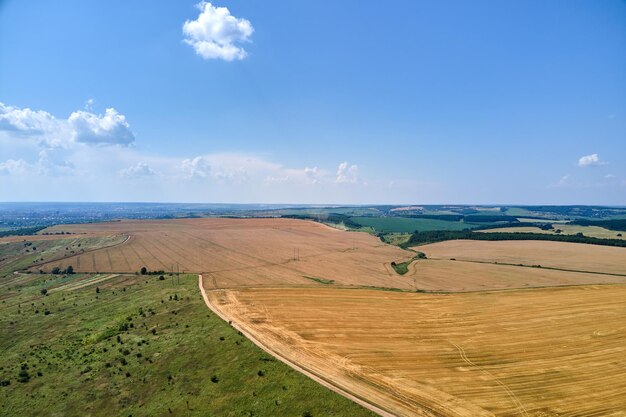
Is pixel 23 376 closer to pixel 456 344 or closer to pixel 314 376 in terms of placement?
pixel 314 376

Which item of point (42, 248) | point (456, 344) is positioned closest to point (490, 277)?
point (456, 344)

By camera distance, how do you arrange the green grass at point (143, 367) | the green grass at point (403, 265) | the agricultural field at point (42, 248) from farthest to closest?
the agricultural field at point (42, 248) → the green grass at point (403, 265) → the green grass at point (143, 367)

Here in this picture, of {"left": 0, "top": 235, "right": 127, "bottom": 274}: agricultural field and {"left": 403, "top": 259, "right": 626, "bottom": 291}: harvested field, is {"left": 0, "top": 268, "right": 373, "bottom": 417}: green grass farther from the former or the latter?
{"left": 403, "top": 259, "right": 626, "bottom": 291}: harvested field

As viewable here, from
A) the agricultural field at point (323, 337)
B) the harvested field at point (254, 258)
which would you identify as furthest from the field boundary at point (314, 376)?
the harvested field at point (254, 258)

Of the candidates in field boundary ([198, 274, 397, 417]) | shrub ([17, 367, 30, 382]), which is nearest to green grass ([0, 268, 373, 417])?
shrub ([17, 367, 30, 382])

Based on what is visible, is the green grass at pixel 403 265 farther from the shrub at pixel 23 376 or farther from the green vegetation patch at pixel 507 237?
the shrub at pixel 23 376

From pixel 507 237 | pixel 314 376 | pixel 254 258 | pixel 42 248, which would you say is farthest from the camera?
pixel 507 237
